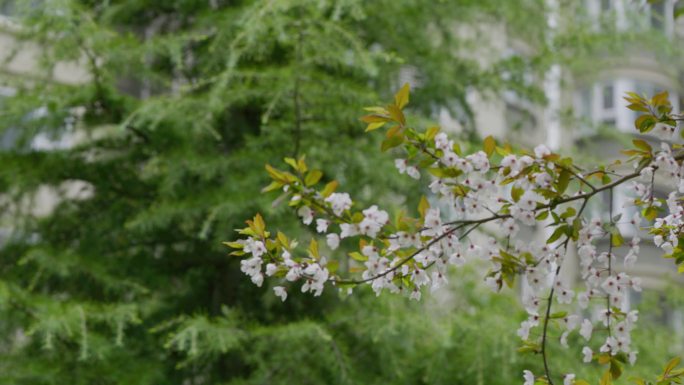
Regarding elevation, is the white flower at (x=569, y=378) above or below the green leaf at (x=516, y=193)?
below

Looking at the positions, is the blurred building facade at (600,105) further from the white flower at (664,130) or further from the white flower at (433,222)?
the white flower at (433,222)

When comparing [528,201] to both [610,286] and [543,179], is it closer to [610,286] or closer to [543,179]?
[543,179]

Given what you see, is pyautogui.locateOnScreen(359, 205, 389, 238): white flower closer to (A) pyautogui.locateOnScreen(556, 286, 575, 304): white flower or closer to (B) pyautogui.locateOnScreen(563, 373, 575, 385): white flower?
(A) pyautogui.locateOnScreen(556, 286, 575, 304): white flower

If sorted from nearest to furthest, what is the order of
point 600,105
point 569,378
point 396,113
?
point 396,113
point 569,378
point 600,105

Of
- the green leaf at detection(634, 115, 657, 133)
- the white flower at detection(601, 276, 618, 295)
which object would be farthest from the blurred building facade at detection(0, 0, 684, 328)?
the white flower at detection(601, 276, 618, 295)

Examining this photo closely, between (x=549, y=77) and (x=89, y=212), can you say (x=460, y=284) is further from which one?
(x=89, y=212)

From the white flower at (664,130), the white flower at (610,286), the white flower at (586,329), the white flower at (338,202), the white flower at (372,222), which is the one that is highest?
the white flower at (664,130)

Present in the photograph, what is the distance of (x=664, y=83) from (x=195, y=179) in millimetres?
12156

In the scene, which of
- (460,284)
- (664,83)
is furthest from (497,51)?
(664,83)

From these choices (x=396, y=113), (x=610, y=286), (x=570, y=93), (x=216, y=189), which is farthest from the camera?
(x=570, y=93)

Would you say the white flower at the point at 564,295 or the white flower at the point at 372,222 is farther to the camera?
the white flower at the point at 564,295

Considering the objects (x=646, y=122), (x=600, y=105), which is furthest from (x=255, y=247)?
(x=600, y=105)

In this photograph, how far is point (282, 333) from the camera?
179 inches

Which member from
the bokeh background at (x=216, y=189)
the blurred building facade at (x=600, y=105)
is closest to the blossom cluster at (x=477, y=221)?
the blurred building facade at (x=600, y=105)
